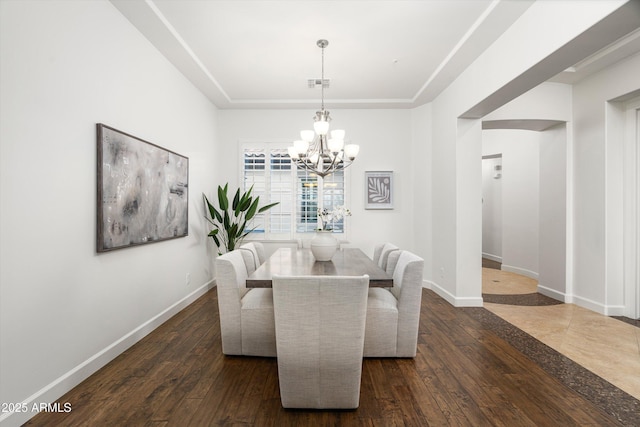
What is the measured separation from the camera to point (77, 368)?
2223mm

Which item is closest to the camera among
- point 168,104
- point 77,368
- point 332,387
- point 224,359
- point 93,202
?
point 332,387

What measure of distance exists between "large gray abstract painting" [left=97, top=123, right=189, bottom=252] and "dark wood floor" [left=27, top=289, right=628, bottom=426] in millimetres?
1031

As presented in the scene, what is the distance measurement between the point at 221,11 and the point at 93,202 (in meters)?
1.93

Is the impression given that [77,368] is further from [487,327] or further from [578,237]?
[578,237]

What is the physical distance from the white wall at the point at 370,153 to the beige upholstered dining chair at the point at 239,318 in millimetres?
2854

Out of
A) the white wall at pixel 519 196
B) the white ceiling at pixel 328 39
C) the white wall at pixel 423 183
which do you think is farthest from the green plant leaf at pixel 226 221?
the white wall at pixel 519 196

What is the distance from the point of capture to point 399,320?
2598 mm

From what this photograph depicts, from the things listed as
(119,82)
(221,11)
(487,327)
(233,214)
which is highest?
(221,11)

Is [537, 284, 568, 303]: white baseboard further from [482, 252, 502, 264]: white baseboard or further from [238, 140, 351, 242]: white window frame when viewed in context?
[238, 140, 351, 242]: white window frame

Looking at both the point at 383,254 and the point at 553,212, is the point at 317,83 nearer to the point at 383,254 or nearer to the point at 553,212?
the point at 383,254

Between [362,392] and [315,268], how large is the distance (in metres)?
1.03

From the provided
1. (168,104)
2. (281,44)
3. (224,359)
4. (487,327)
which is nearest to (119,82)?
(168,104)

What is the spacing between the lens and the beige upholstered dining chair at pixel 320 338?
1.78 m

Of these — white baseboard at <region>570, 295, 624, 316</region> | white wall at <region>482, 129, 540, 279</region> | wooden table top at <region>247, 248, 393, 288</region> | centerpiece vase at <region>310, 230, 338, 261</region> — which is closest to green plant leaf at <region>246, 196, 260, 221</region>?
wooden table top at <region>247, 248, 393, 288</region>
